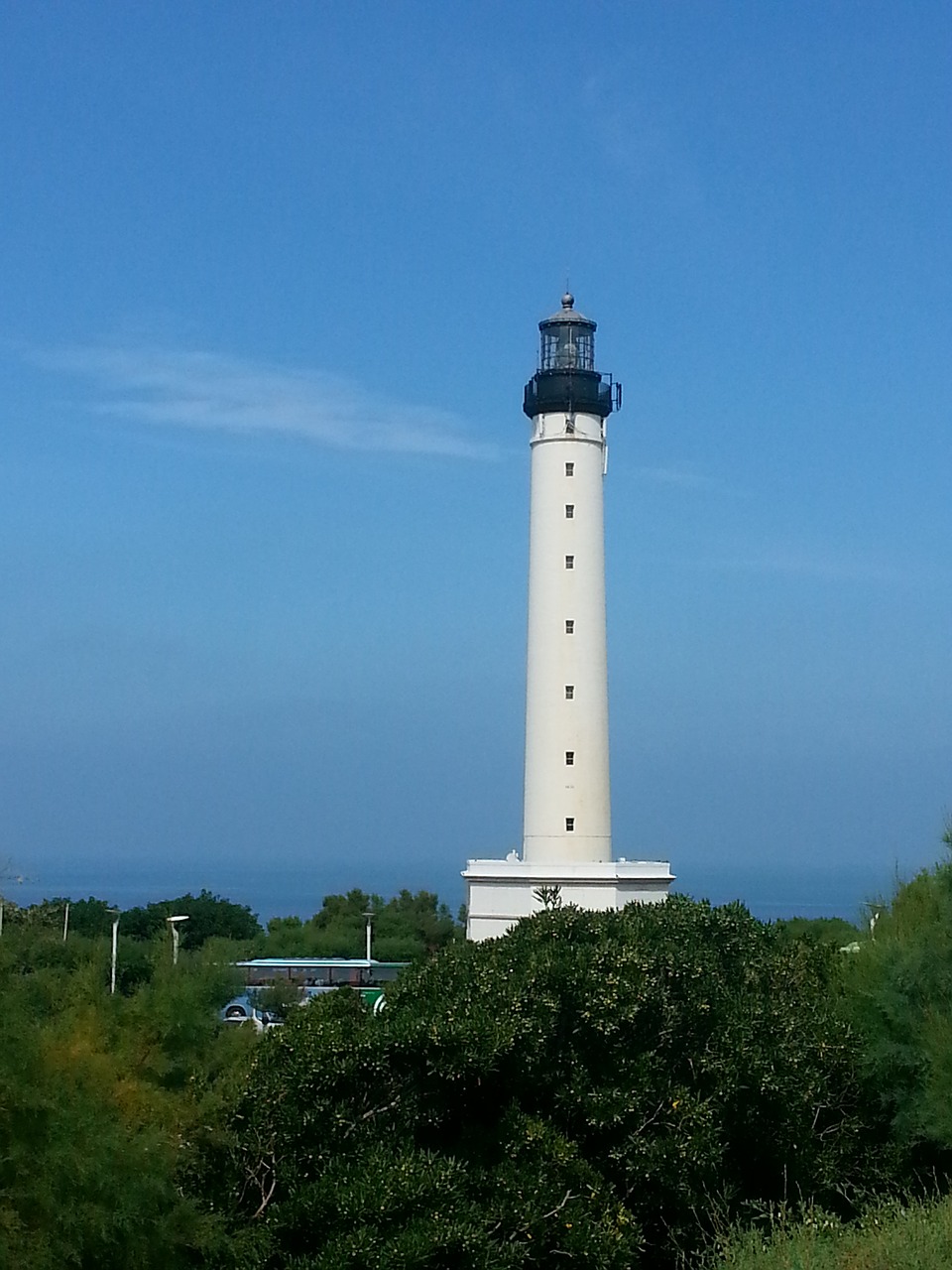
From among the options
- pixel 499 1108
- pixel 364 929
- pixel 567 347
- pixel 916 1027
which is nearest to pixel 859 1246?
pixel 499 1108

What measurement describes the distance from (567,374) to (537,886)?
416 inches

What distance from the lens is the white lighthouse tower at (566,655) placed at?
31.3 m

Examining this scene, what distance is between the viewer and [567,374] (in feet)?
108

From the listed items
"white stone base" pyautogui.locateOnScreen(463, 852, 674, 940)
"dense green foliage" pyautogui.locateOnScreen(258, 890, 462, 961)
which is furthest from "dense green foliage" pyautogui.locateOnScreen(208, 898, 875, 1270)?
"dense green foliage" pyautogui.locateOnScreen(258, 890, 462, 961)

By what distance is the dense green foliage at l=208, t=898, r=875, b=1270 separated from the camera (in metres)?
13.3

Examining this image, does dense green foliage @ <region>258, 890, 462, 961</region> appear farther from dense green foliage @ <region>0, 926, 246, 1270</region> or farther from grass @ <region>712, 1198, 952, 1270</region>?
grass @ <region>712, 1198, 952, 1270</region>

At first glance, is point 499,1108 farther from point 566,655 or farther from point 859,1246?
point 566,655

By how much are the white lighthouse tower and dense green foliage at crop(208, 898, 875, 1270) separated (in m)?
13.8

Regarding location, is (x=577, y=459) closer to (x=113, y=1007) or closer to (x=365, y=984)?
(x=365, y=984)

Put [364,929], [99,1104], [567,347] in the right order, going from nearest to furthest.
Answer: [99,1104] → [567,347] → [364,929]

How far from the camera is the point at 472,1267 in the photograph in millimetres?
12797

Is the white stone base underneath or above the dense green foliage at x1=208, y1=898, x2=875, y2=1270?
above

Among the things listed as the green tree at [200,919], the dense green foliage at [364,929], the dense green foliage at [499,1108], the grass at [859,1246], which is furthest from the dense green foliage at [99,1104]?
the green tree at [200,919]

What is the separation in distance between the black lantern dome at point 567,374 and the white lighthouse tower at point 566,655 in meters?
0.03
